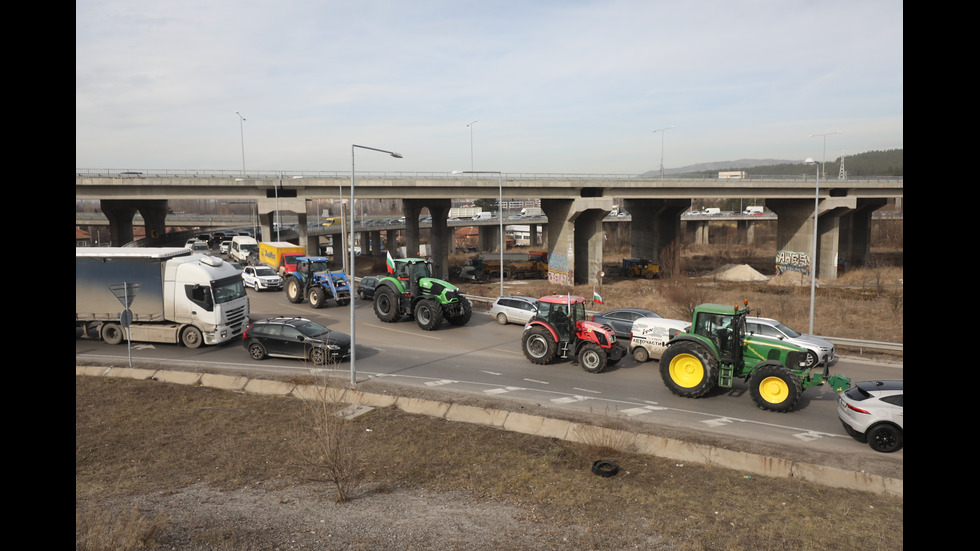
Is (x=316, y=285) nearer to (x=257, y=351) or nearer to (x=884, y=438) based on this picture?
(x=257, y=351)

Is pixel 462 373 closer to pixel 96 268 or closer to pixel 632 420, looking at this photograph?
pixel 632 420

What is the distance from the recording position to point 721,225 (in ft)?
414

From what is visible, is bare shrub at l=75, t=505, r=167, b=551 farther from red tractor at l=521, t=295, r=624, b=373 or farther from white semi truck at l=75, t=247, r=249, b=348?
white semi truck at l=75, t=247, r=249, b=348

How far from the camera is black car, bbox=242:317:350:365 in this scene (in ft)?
59.7

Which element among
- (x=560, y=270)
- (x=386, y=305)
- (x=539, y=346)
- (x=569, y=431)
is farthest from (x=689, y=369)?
(x=560, y=270)

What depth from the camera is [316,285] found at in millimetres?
28812

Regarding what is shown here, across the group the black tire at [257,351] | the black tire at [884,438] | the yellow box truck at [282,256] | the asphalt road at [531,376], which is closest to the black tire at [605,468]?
Answer: the asphalt road at [531,376]

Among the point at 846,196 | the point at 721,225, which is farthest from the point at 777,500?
the point at 721,225

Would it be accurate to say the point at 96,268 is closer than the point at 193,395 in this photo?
No

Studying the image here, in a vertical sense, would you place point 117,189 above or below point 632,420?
above

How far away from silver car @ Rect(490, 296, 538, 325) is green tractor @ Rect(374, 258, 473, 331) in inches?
62.3

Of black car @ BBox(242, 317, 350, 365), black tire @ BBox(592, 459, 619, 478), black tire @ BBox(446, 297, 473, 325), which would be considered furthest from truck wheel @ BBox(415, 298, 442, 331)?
black tire @ BBox(592, 459, 619, 478)

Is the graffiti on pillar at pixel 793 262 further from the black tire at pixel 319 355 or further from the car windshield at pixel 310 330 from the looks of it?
the black tire at pixel 319 355
